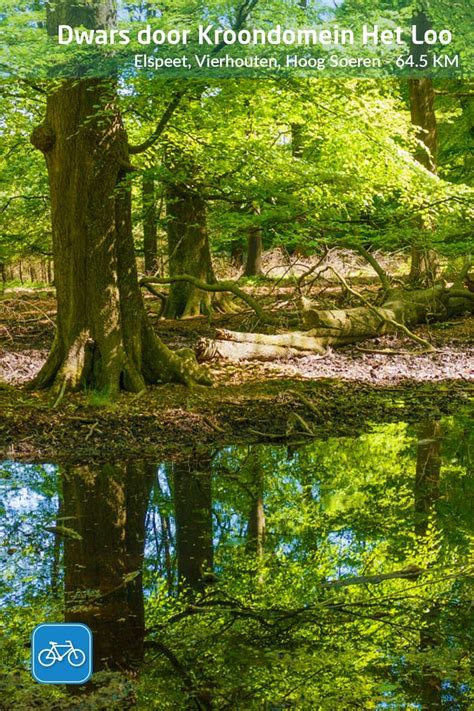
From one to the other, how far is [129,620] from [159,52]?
646 cm

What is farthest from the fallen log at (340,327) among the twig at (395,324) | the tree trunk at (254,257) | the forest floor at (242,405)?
the tree trunk at (254,257)

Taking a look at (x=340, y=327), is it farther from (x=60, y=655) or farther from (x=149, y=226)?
(x=60, y=655)

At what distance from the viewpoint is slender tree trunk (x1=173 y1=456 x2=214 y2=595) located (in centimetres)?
441

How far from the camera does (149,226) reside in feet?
61.6

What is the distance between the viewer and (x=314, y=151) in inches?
460

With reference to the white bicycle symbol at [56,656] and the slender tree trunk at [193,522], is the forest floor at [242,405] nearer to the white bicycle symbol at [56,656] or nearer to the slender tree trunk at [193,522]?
the slender tree trunk at [193,522]

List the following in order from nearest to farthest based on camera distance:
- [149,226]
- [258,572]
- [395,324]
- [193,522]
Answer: [258,572], [193,522], [395,324], [149,226]

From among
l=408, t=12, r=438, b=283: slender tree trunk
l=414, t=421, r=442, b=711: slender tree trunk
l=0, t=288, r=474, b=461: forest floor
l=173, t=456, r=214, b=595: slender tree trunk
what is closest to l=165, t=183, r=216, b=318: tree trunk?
l=0, t=288, r=474, b=461: forest floor

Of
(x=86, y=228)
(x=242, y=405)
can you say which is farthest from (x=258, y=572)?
(x=86, y=228)

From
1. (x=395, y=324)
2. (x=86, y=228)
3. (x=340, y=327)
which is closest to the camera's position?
(x=86, y=228)

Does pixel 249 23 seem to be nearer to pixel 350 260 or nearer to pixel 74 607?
pixel 74 607

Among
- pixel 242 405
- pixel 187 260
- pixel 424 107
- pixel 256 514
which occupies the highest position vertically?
pixel 424 107

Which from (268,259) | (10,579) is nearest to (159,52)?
(10,579)

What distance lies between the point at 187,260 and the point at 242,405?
7.43 metres
